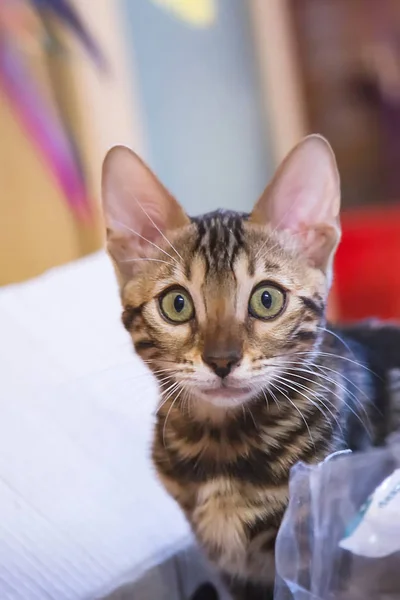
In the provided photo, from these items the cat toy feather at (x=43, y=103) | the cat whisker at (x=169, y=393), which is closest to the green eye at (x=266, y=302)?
the cat whisker at (x=169, y=393)

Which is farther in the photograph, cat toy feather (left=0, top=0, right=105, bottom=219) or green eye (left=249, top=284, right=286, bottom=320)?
cat toy feather (left=0, top=0, right=105, bottom=219)

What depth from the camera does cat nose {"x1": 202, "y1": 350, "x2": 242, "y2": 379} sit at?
0.62 meters

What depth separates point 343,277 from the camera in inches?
69.4

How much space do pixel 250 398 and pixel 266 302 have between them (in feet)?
0.34

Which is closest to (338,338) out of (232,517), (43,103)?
(232,517)

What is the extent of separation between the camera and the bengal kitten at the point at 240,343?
662 mm

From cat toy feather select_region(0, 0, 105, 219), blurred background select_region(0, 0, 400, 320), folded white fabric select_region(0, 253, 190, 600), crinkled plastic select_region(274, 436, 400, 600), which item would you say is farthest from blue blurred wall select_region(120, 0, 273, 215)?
crinkled plastic select_region(274, 436, 400, 600)

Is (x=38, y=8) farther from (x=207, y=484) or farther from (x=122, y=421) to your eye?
(x=207, y=484)

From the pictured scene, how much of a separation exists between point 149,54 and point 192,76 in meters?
0.17

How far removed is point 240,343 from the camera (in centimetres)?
64

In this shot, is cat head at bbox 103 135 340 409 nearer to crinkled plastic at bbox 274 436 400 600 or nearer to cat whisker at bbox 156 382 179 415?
cat whisker at bbox 156 382 179 415

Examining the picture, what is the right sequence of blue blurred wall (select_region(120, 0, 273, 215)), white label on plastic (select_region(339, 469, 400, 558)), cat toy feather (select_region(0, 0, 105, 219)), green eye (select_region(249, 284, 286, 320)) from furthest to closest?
blue blurred wall (select_region(120, 0, 273, 215)), cat toy feather (select_region(0, 0, 105, 219)), green eye (select_region(249, 284, 286, 320)), white label on plastic (select_region(339, 469, 400, 558))

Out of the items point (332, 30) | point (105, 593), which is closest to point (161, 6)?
point (332, 30)

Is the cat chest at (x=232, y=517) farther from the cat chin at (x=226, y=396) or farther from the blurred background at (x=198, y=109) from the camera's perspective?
the blurred background at (x=198, y=109)
